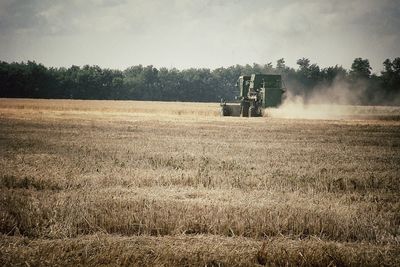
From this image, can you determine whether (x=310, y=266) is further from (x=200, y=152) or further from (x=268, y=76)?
(x=268, y=76)

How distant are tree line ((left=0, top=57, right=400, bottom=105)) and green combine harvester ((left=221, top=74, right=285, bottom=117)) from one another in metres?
44.2

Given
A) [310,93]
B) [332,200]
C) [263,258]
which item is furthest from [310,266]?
[310,93]

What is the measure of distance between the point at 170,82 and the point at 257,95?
3671 inches

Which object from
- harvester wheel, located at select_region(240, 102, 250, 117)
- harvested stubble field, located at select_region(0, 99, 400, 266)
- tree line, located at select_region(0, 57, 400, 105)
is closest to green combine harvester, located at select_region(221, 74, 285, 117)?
harvester wheel, located at select_region(240, 102, 250, 117)

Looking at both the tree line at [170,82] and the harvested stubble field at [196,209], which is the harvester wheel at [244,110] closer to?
the harvested stubble field at [196,209]

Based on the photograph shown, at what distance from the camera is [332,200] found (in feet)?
26.6

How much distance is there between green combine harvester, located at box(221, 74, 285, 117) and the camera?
3769 centimetres

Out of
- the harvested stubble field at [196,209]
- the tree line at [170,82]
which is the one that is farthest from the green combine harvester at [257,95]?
the tree line at [170,82]

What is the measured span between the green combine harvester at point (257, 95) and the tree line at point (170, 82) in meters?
44.2

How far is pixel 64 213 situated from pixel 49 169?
14.9 feet

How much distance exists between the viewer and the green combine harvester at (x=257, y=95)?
3769 centimetres

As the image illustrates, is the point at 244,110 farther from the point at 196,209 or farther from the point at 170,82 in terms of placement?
the point at 170,82

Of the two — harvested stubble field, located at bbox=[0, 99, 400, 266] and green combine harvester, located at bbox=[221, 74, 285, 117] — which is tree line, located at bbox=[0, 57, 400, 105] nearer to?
green combine harvester, located at bbox=[221, 74, 285, 117]

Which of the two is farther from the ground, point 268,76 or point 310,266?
point 268,76
